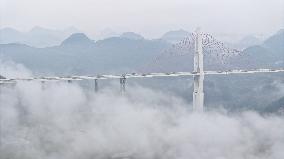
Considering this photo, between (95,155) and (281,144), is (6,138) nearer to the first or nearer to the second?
(95,155)

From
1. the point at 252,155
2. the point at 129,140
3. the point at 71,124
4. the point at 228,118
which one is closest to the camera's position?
the point at 252,155

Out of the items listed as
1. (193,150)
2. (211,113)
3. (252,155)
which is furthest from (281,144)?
(211,113)

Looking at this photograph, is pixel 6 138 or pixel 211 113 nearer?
pixel 6 138

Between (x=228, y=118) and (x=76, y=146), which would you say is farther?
(x=228, y=118)

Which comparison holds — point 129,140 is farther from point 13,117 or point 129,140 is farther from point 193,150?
point 13,117

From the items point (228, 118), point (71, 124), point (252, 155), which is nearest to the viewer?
point (252, 155)

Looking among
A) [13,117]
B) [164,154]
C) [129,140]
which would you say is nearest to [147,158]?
[164,154]

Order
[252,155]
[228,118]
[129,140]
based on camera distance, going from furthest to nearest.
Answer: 1. [228,118]
2. [129,140]
3. [252,155]

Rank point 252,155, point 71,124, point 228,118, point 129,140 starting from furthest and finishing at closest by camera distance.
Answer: point 228,118
point 71,124
point 129,140
point 252,155
